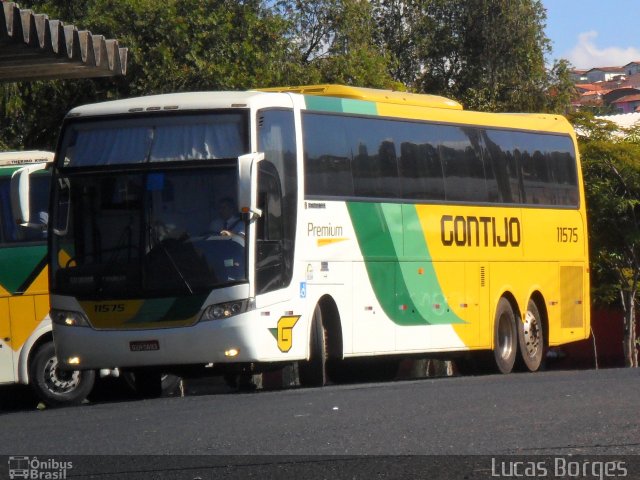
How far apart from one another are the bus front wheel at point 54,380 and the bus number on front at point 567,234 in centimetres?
778

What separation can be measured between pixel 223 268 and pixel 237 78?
606 inches

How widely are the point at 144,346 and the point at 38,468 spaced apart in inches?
220

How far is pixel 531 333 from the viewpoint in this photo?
64.8 ft

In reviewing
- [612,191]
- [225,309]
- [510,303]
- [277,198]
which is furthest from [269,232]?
[612,191]

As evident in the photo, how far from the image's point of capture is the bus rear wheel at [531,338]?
19.4 meters

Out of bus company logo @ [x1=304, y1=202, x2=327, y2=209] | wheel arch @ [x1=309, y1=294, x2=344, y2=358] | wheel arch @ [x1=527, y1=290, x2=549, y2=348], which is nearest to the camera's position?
bus company logo @ [x1=304, y1=202, x2=327, y2=209]

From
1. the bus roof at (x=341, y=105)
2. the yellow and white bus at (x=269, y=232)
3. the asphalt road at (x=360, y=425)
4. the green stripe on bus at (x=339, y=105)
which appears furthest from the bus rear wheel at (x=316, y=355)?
the bus roof at (x=341, y=105)

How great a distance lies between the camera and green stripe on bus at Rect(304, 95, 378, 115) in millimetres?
15539

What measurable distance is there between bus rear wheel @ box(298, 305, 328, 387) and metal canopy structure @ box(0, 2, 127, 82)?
18.1 feet

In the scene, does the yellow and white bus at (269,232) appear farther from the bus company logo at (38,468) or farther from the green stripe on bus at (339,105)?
the bus company logo at (38,468)

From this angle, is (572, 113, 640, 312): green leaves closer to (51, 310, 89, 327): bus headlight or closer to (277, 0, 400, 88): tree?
(277, 0, 400, 88): tree

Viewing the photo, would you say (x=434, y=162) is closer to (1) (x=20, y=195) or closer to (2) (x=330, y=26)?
(1) (x=20, y=195)

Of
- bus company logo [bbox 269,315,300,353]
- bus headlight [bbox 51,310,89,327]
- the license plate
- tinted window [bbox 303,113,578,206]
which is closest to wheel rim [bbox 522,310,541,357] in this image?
tinted window [bbox 303,113,578,206]

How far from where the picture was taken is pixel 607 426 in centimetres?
911
